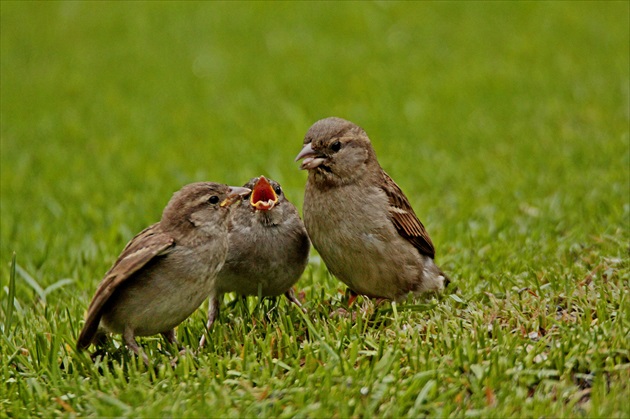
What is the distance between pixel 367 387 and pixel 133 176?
6164 mm

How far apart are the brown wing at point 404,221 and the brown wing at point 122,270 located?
1528 mm

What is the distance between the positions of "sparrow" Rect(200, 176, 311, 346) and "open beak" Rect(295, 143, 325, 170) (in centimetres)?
33

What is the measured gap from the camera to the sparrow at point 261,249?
233 inches

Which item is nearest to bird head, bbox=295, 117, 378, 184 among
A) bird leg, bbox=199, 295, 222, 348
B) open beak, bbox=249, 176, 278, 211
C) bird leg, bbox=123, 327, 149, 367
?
open beak, bbox=249, 176, 278, 211

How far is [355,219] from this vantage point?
5871 mm

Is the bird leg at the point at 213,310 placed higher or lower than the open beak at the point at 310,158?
lower

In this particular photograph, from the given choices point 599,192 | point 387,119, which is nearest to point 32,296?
point 599,192

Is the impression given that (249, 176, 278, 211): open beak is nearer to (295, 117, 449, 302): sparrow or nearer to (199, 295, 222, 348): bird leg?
(295, 117, 449, 302): sparrow

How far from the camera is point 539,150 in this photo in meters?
10.3

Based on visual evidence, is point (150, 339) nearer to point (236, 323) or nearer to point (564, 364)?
point (236, 323)

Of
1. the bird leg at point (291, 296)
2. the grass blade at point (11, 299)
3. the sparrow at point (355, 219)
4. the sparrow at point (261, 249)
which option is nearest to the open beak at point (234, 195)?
the sparrow at point (261, 249)

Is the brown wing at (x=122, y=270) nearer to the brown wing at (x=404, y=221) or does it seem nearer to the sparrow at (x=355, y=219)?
the sparrow at (x=355, y=219)

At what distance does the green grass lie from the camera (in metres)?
4.74

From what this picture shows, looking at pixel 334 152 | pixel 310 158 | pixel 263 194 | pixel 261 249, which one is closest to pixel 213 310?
pixel 261 249
